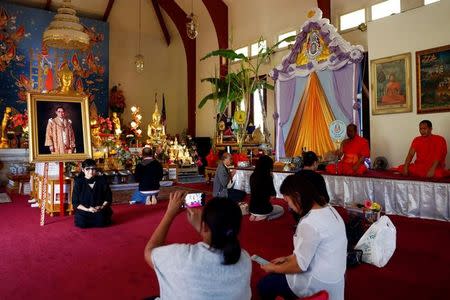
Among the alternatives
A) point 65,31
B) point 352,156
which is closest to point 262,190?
point 352,156

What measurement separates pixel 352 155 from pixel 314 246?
15.7 ft

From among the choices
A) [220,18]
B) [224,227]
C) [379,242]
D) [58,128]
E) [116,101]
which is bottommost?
[379,242]

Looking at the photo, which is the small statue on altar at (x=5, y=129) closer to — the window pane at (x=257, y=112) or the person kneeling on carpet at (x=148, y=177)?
the person kneeling on carpet at (x=148, y=177)

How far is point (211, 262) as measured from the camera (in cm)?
131

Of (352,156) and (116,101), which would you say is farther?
(116,101)

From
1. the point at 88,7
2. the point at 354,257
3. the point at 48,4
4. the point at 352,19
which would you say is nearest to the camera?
the point at 354,257

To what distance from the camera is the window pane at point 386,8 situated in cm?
757

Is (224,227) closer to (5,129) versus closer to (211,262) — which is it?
(211,262)

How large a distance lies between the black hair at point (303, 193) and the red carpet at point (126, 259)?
3.77 ft

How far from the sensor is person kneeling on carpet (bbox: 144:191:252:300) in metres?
1.31

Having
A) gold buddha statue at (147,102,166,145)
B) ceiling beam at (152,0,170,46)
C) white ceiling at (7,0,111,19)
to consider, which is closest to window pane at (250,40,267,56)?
gold buddha statue at (147,102,166,145)

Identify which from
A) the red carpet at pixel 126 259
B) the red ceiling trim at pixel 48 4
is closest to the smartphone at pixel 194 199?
the red carpet at pixel 126 259

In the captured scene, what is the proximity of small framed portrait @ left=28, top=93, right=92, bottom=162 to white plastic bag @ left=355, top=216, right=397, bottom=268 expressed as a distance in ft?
12.3

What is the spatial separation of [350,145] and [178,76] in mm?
9367
